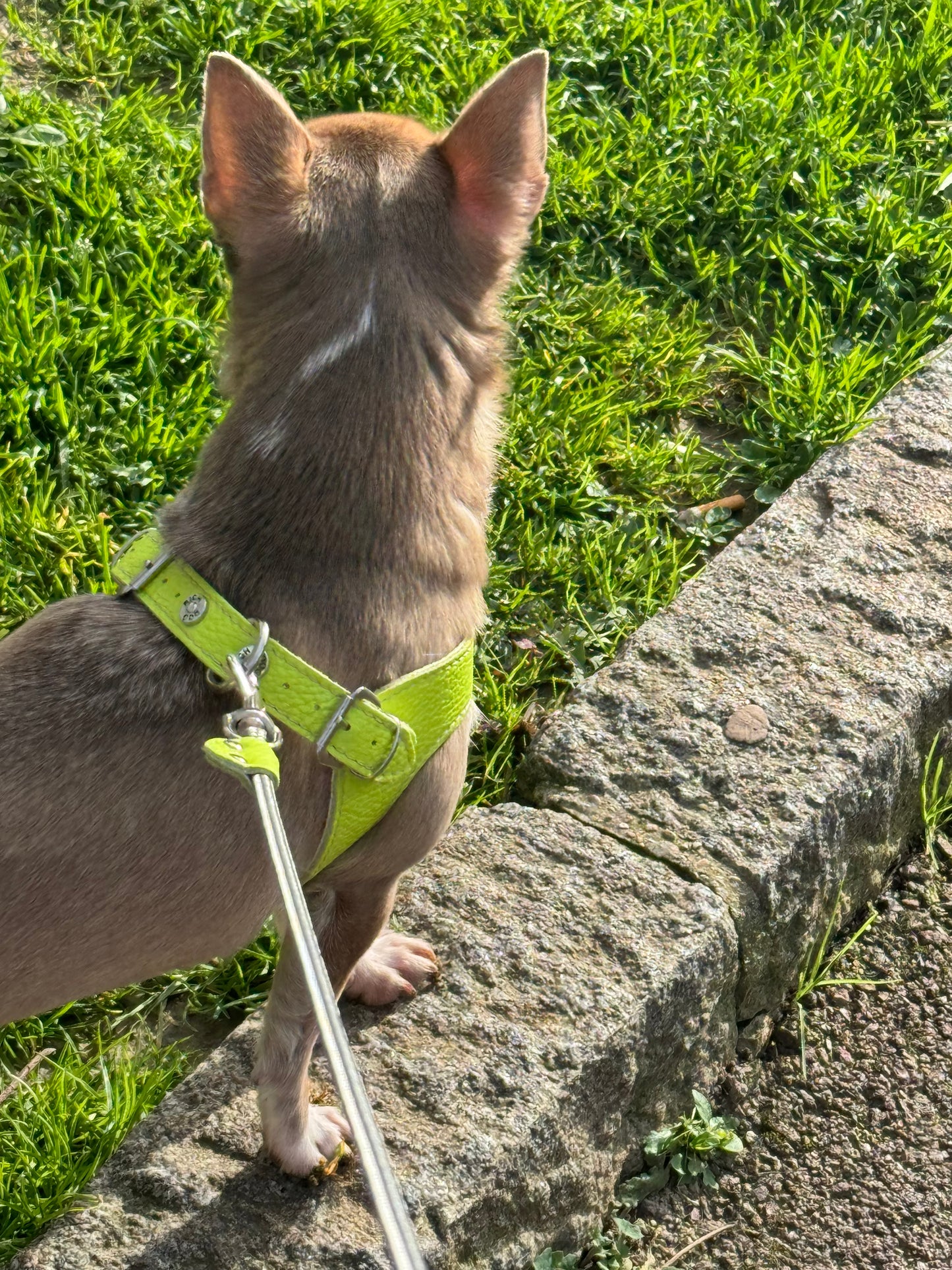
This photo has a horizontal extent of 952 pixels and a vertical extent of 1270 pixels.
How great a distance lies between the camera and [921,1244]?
108 inches

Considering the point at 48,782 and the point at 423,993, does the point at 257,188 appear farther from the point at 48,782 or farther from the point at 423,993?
the point at 423,993

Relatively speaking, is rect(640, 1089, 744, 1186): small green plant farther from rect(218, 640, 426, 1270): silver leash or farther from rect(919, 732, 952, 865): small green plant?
rect(218, 640, 426, 1270): silver leash

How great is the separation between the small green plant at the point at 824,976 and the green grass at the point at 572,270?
82 cm

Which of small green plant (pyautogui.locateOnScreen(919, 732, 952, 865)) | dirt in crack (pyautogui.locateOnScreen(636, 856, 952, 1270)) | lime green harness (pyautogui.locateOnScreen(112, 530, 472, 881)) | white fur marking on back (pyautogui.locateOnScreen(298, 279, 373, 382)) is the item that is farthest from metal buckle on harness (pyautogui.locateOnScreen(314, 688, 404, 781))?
small green plant (pyautogui.locateOnScreen(919, 732, 952, 865))

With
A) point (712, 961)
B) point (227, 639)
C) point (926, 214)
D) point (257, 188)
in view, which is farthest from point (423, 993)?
point (926, 214)

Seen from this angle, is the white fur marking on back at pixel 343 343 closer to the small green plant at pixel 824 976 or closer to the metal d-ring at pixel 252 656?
the metal d-ring at pixel 252 656

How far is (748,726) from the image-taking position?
3.13 m

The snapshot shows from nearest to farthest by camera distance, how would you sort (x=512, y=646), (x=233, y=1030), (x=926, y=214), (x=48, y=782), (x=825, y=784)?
(x=48, y=782)
(x=233, y=1030)
(x=825, y=784)
(x=512, y=646)
(x=926, y=214)

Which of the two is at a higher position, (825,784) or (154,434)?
(154,434)

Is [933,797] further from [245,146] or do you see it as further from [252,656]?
[245,146]

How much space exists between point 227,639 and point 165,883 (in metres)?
0.40

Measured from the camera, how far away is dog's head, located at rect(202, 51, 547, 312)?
219cm

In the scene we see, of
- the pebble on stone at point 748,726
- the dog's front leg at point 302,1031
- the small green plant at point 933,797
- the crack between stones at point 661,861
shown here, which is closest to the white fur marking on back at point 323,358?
the dog's front leg at point 302,1031

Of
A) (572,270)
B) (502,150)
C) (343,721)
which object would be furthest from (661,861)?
(572,270)
